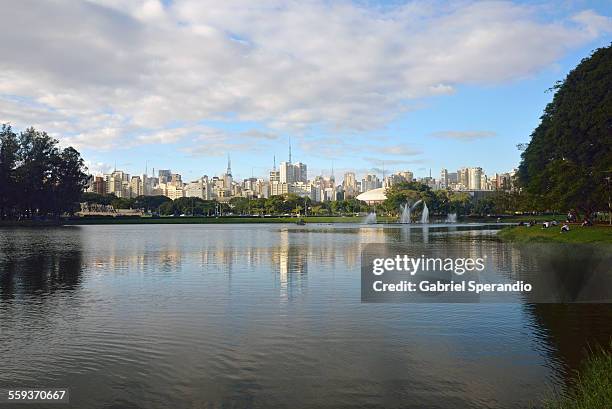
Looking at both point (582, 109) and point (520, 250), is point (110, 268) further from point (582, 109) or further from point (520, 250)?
point (582, 109)

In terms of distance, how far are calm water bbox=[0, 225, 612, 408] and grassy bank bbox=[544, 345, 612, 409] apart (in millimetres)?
436

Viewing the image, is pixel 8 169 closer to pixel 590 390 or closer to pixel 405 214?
pixel 405 214

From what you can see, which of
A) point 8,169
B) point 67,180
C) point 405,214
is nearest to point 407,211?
point 405,214

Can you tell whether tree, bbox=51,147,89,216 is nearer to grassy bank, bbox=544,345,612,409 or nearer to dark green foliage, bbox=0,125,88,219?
dark green foliage, bbox=0,125,88,219

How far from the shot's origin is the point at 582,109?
151 feet

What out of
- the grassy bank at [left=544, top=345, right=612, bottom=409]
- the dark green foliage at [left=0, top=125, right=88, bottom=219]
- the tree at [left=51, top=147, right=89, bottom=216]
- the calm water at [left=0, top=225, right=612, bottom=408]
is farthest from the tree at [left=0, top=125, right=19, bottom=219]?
the grassy bank at [left=544, top=345, right=612, bottom=409]

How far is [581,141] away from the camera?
47750mm

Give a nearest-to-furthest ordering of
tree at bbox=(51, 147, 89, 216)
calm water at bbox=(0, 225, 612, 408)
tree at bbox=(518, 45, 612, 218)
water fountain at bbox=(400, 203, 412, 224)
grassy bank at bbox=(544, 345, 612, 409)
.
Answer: grassy bank at bbox=(544, 345, 612, 409), calm water at bbox=(0, 225, 612, 408), tree at bbox=(518, 45, 612, 218), tree at bbox=(51, 147, 89, 216), water fountain at bbox=(400, 203, 412, 224)

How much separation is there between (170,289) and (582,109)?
130ft

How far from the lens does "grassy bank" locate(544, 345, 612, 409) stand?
7.84 m

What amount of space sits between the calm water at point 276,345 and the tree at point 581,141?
99.2 feet

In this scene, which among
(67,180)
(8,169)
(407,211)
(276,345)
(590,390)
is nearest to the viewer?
(590,390)

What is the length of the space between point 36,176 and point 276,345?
99.1 m

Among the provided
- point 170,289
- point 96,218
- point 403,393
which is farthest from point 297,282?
point 96,218
